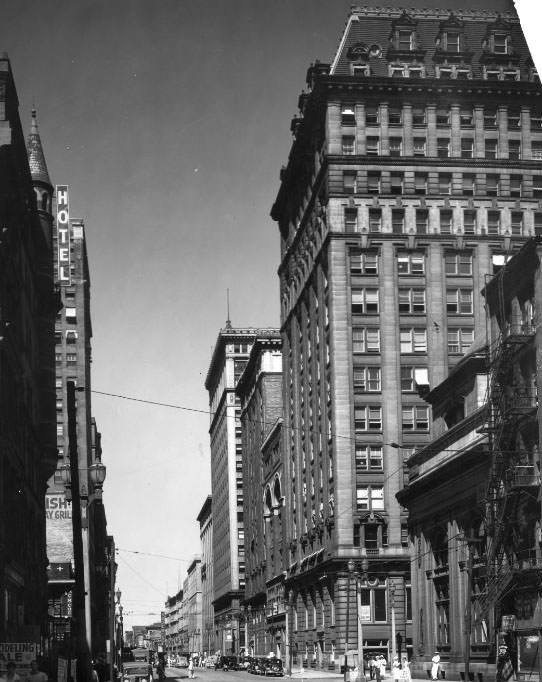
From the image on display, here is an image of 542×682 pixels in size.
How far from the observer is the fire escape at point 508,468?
5556 cm

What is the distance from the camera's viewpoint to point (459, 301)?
104750 millimetres

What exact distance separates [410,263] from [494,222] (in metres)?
8.55

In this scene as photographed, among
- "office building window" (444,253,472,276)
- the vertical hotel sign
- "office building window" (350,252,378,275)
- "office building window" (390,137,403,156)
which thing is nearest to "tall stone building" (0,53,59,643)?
the vertical hotel sign

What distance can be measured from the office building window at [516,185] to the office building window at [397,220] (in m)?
10.3

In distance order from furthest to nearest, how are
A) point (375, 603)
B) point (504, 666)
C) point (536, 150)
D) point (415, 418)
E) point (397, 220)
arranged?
1. point (536, 150)
2. point (397, 220)
3. point (415, 418)
4. point (375, 603)
5. point (504, 666)

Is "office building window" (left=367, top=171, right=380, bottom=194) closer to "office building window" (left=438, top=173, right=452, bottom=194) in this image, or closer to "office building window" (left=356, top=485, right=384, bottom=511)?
"office building window" (left=438, top=173, right=452, bottom=194)

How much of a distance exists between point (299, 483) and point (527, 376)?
70518 mm

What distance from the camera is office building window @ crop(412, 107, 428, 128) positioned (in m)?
105

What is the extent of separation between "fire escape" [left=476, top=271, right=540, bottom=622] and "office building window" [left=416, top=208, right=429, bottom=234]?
149 feet

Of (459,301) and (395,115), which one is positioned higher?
(395,115)

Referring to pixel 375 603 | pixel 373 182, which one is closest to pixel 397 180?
pixel 373 182

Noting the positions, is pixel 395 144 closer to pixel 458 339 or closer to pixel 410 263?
pixel 410 263

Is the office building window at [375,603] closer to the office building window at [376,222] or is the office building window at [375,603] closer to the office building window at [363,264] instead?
the office building window at [363,264]

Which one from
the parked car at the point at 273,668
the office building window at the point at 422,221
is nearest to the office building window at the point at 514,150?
the office building window at the point at 422,221
